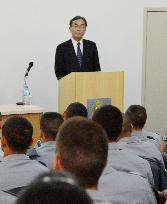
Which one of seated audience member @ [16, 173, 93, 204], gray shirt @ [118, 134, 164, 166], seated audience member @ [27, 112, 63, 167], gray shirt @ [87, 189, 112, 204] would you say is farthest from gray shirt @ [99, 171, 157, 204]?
seated audience member @ [16, 173, 93, 204]

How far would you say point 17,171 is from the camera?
2131 millimetres

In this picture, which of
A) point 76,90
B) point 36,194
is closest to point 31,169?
point 36,194

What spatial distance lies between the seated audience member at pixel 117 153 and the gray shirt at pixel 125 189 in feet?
0.82

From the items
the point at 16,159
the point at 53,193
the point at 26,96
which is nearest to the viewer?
the point at 53,193

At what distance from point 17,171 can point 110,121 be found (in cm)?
90

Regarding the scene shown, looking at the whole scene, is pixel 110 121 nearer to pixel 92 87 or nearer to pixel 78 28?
pixel 92 87

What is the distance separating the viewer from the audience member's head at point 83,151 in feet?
4.79

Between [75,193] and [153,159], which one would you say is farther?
[153,159]

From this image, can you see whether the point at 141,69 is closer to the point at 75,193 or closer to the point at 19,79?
the point at 19,79

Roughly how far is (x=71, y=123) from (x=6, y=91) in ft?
16.3

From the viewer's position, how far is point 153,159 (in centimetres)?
311

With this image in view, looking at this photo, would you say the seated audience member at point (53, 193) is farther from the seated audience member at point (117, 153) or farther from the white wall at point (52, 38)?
the white wall at point (52, 38)

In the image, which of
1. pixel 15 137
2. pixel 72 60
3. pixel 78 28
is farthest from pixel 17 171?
pixel 78 28

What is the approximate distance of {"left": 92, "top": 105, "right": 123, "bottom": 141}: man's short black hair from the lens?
282 centimetres
